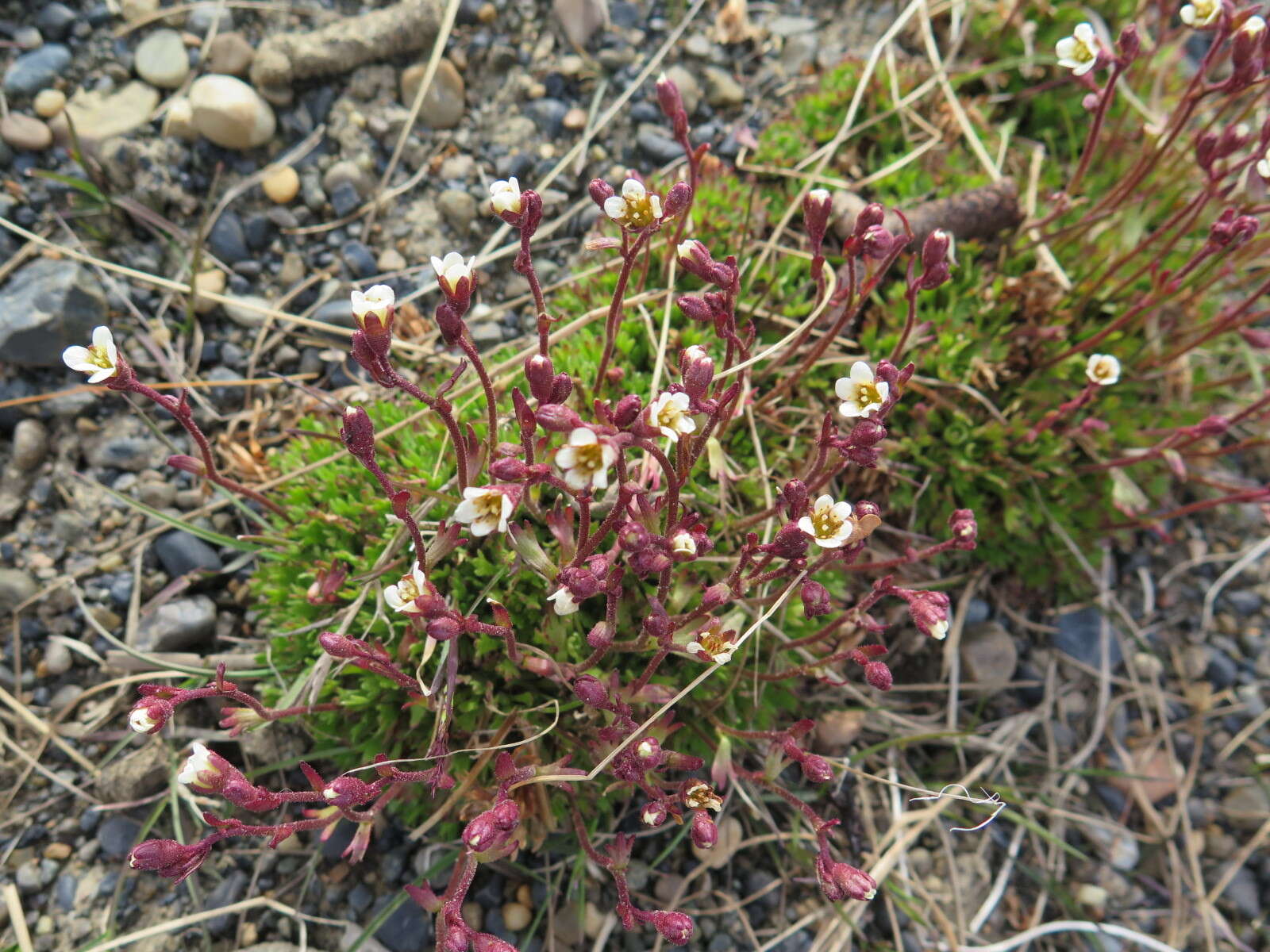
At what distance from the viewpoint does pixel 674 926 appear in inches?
87.5

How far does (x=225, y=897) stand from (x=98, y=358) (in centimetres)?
193

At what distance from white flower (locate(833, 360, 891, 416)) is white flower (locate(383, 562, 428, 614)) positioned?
119cm

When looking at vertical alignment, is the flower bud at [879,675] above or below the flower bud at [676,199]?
below

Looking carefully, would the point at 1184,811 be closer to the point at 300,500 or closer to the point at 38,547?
the point at 300,500

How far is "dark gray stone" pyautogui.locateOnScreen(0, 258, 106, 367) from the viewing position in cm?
359

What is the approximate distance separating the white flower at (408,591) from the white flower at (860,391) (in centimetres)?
119

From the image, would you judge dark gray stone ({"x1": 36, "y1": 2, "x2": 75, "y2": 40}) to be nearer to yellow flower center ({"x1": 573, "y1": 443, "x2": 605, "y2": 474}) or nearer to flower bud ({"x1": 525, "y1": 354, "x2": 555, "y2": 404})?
flower bud ({"x1": 525, "y1": 354, "x2": 555, "y2": 404})

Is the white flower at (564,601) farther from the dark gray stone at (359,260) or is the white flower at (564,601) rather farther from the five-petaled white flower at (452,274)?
the dark gray stone at (359,260)

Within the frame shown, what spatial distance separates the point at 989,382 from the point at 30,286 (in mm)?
4085

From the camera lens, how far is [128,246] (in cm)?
401

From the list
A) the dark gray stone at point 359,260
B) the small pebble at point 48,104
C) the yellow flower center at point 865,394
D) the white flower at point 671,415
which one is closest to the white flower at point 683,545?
the white flower at point 671,415

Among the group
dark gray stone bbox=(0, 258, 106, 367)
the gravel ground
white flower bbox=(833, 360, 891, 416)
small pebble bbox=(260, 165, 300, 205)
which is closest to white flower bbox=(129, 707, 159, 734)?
the gravel ground

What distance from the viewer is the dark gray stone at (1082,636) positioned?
411 centimetres

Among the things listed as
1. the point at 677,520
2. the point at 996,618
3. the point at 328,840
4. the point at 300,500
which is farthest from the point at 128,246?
the point at 996,618
